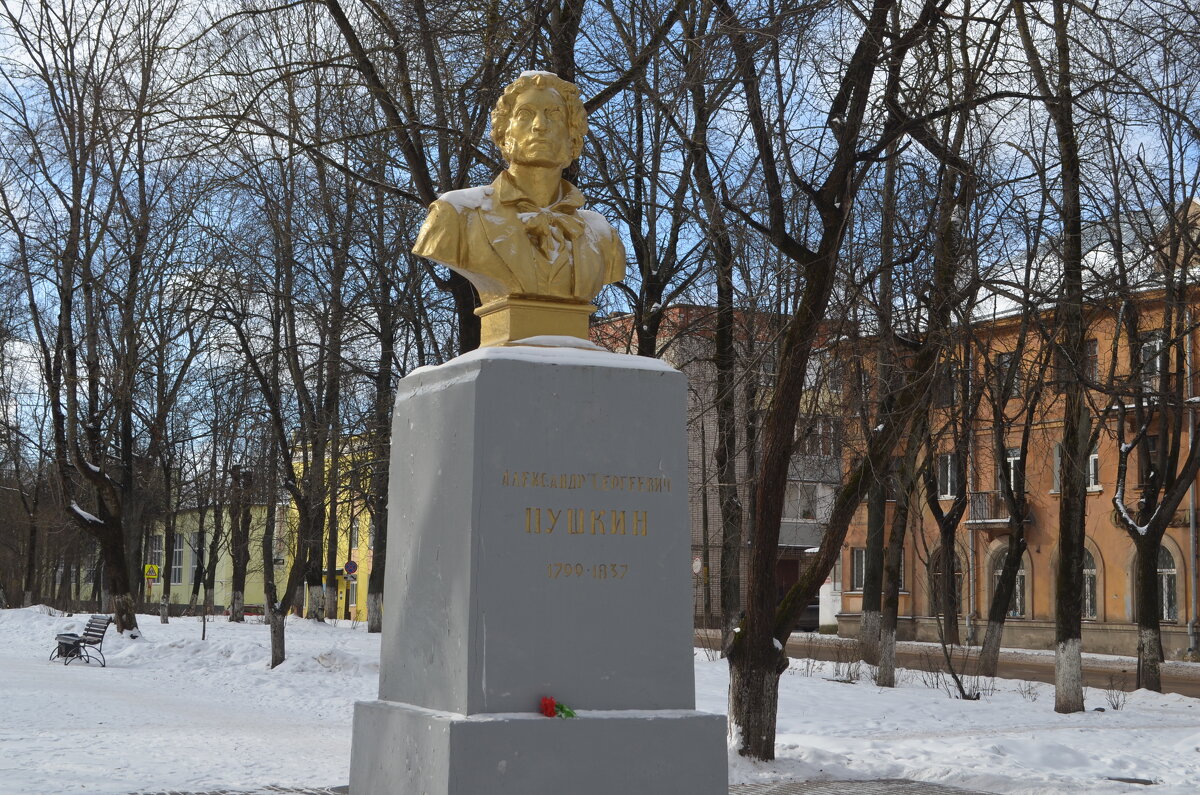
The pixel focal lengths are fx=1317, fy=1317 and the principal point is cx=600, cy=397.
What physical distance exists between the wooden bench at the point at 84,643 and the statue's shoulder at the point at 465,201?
722 inches

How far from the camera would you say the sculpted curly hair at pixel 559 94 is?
20.3 ft

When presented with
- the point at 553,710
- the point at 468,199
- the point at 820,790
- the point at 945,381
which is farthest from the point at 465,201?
the point at 945,381

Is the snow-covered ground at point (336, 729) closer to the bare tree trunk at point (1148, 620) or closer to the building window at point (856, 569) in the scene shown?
the bare tree trunk at point (1148, 620)

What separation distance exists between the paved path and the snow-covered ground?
254 mm

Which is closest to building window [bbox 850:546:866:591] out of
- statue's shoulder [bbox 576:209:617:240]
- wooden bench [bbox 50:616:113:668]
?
wooden bench [bbox 50:616:113:668]

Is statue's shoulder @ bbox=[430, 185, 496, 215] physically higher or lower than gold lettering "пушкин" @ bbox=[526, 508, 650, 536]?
higher

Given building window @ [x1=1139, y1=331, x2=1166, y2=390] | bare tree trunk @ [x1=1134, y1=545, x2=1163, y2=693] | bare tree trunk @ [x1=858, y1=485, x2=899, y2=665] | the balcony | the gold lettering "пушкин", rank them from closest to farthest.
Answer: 1. the gold lettering "пушкин"
2. building window @ [x1=1139, y1=331, x2=1166, y2=390]
3. bare tree trunk @ [x1=1134, y1=545, x2=1163, y2=693]
4. bare tree trunk @ [x1=858, y1=485, x2=899, y2=665]
5. the balcony

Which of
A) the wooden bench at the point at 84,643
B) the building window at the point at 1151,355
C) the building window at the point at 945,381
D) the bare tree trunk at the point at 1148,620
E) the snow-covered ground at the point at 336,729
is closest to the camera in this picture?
the snow-covered ground at the point at 336,729

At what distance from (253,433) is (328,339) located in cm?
418

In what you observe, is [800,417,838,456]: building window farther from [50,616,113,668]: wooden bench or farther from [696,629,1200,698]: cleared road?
[50,616,113,668]: wooden bench

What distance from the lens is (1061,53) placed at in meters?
10.9

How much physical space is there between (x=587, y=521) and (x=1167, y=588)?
3031 cm

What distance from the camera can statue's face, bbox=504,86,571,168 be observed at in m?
6.16

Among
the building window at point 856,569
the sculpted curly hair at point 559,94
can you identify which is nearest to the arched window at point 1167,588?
the building window at point 856,569
